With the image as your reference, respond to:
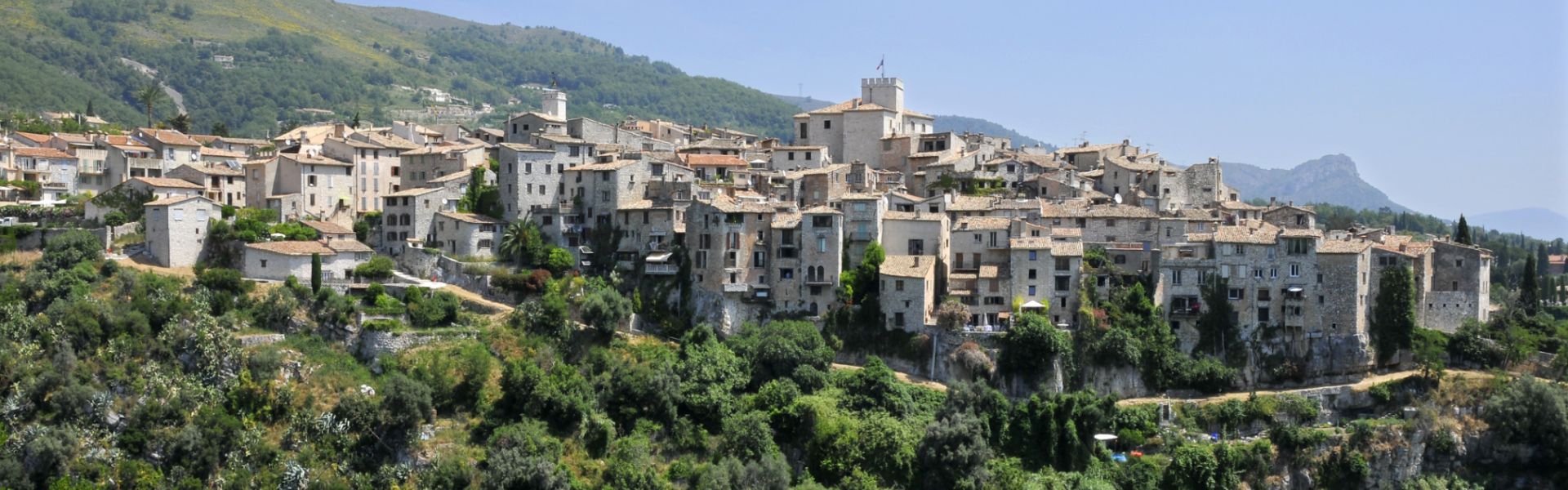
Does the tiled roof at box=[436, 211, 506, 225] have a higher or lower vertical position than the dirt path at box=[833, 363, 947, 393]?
higher

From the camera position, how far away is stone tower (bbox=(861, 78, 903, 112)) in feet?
262

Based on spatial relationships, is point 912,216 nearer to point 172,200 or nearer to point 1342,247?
point 1342,247

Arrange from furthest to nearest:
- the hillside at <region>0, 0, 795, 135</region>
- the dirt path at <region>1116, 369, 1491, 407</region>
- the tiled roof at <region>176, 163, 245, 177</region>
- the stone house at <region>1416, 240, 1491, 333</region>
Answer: the hillside at <region>0, 0, 795, 135</region>, the tiled roof at <region>176, 163, 245, 177</region>, the stone house at <region>1416, 240, 1491, 333</region>, the dirt path at <region>1116, 369, 1491, 407</region>

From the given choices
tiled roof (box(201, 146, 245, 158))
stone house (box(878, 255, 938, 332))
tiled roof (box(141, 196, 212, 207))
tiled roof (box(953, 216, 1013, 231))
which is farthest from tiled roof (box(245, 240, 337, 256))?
tiled roof (box(953, 216, 1013, 231))

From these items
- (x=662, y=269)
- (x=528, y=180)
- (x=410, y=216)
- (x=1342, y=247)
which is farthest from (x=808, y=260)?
(x=1342, y=247)

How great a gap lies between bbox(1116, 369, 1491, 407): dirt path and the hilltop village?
0.65 m

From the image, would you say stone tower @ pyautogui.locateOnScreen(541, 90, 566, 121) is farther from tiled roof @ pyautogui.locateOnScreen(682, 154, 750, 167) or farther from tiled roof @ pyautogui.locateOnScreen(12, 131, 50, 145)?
tiled roof @ pyautogui.locateOnScreen(12, 131, 50, 145)

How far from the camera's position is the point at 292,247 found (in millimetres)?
57844

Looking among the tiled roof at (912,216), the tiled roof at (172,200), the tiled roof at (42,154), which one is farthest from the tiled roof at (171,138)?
the tiled roof at (912,216)

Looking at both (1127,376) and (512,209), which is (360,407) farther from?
(1127,376)

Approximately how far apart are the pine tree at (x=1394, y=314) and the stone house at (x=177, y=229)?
47.6 m

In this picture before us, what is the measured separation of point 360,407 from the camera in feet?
161

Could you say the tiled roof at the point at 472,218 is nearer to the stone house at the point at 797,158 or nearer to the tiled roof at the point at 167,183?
the tiled roof at the point at 167,183

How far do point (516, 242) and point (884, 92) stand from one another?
27517 millimetres
